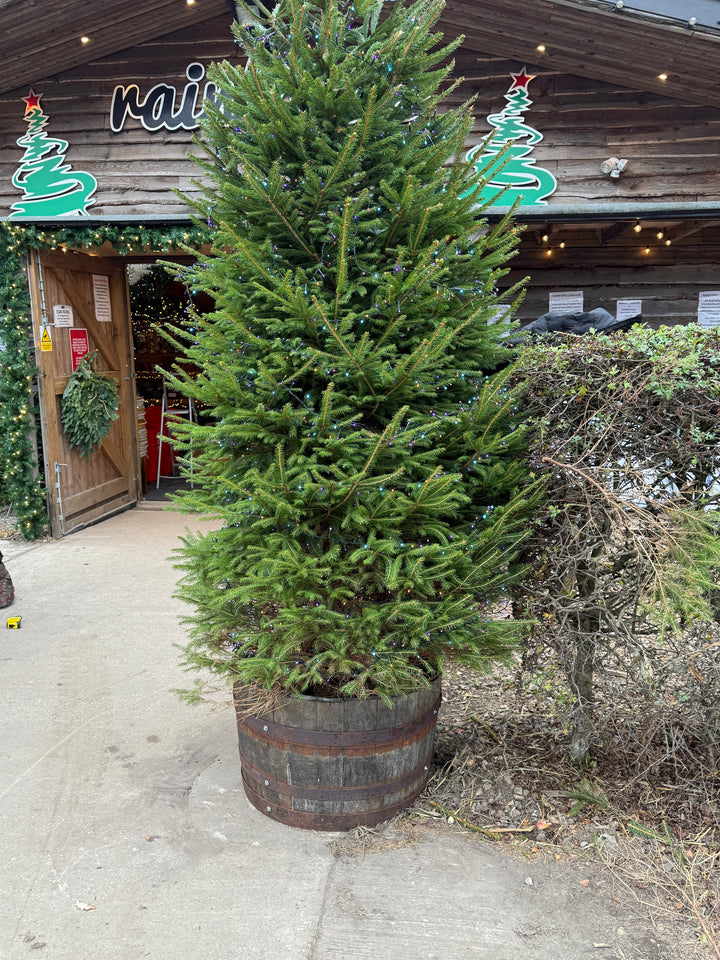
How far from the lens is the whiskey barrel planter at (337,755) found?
2.69 metres

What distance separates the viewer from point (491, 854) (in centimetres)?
272

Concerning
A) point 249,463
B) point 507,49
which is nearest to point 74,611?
point 249,463

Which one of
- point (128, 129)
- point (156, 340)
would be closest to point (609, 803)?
point (128, 129)

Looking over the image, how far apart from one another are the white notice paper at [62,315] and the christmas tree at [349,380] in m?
4.98

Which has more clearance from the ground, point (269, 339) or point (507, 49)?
point (507, 49)

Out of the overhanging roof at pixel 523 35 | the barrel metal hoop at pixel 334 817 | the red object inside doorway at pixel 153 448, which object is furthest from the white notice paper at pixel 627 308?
the red object inside doorway at pixel 153 448

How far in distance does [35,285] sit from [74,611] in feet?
11.3

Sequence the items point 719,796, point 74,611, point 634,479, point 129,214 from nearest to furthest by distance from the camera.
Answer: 1. point 634,479
2. point 719,796
3. point 74,611
4. point 129,214

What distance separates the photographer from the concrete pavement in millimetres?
2305

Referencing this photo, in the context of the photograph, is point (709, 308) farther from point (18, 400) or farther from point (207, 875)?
point (18, 400)

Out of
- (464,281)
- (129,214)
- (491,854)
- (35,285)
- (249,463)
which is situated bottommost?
(491,854)

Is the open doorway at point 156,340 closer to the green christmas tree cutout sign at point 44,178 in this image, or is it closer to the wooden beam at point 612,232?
the green christmas tree cutout sign at point 44,178

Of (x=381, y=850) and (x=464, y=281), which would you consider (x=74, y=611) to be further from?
(x=464, y=281)

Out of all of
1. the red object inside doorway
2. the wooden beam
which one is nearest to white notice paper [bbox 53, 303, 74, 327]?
the red object inside doorway
